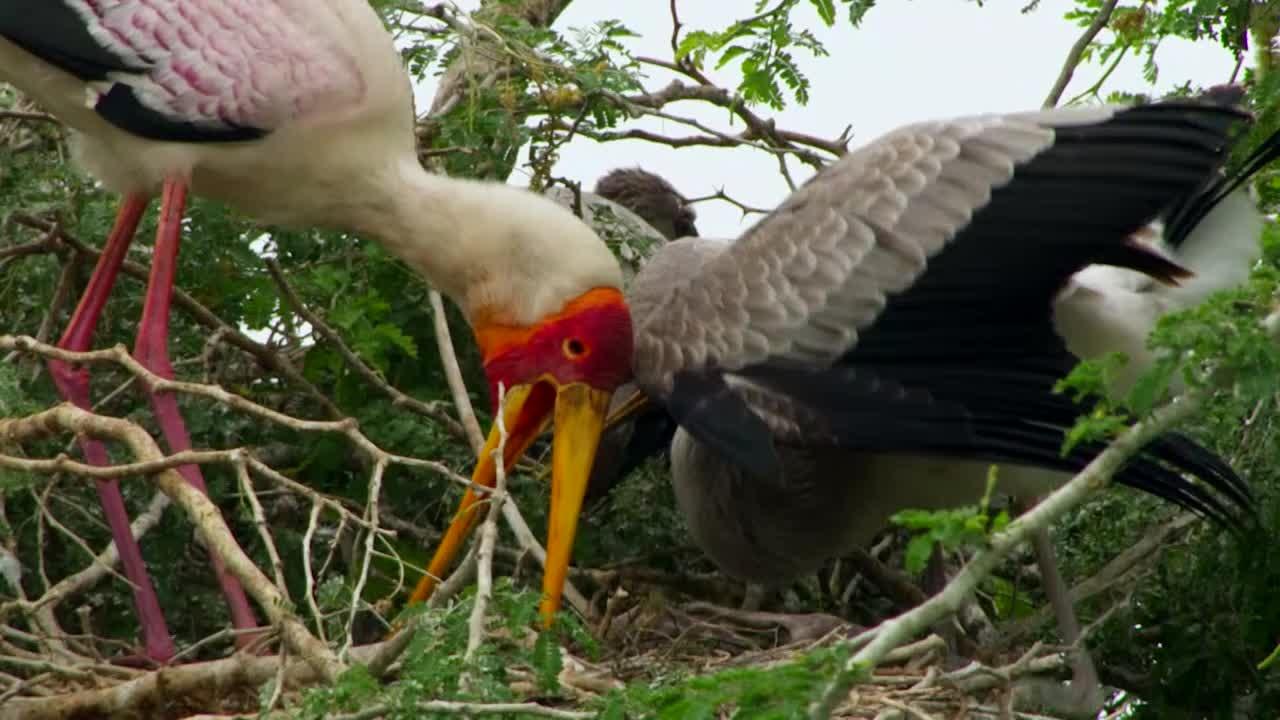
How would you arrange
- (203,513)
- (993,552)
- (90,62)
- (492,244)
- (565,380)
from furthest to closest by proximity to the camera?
(492,244) < (565,380) < (90,62) < (203,513) < (993,552)

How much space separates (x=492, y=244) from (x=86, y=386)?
0.96 metres

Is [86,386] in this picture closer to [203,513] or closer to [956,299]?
[203,513]

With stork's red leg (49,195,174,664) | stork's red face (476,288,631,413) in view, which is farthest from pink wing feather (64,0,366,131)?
stork's red face (476,288,631,413)

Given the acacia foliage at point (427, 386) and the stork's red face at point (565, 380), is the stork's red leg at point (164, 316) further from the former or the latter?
the stork's red face at point (565, 380)

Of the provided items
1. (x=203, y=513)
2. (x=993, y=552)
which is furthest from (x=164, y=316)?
(x=993, y=552)

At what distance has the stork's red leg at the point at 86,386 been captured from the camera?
14.2ft

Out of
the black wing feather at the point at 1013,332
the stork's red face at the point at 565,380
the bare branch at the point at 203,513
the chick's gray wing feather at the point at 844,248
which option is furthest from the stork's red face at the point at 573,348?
the bare branch at the point at 203,513

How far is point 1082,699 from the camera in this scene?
14.4ft

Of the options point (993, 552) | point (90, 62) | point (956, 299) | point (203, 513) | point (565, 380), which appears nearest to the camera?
point (993, 552)

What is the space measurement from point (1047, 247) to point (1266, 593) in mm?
859

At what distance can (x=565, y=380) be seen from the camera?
4.58 metres

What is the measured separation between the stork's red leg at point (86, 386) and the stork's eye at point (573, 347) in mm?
988

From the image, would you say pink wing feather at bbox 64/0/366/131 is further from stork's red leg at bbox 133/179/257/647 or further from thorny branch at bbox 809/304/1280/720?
thorny branch at bbox 809/304/1280/720

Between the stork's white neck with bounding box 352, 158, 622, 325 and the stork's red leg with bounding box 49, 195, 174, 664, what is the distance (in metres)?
0.53
